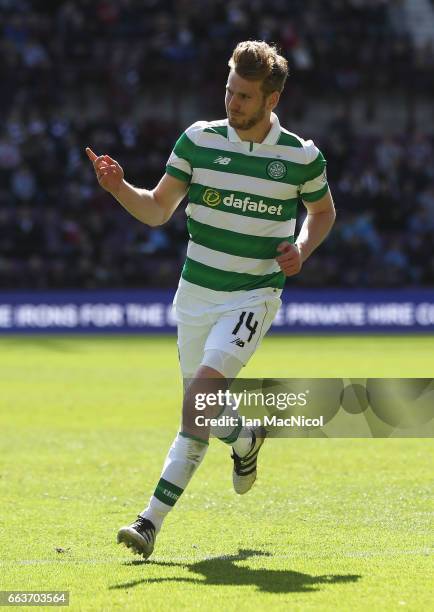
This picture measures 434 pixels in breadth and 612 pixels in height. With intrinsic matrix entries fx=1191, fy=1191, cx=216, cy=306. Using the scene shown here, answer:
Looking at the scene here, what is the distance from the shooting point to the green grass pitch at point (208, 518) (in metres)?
5.14

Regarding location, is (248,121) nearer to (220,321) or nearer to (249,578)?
(220,321)

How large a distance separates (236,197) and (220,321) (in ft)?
2.14

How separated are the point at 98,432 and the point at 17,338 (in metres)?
11.5

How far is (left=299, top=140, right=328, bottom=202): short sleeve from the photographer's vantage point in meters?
6.32

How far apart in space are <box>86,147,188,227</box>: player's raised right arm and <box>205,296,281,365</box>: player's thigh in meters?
0.63

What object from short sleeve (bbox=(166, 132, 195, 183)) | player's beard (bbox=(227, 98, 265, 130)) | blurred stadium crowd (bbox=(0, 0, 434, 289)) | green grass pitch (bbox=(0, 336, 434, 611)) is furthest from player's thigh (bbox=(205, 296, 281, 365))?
blurred stadium crowd (bbox=(0, 0, 434, 289))

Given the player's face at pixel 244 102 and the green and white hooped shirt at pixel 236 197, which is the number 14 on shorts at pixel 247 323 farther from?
the player's face at pixel 244 102

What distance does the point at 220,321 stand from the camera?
20.1ft

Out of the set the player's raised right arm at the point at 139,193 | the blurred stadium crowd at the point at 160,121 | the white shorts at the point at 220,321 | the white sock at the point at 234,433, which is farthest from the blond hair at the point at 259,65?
the blurred stadium crowd at the point at 160,121

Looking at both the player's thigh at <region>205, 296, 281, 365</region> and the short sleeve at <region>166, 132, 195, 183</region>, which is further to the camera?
the short sleeve at <region>166, 132, 195, 183</region>

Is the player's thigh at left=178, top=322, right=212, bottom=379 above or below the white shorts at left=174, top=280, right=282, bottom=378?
below

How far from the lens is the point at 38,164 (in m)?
25.2

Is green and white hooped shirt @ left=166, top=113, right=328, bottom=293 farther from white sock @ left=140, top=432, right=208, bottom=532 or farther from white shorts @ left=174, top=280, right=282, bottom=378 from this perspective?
white sock @ left=140, top=432, right=208, bottom=532

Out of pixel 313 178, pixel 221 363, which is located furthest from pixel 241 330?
pixel 313 178
